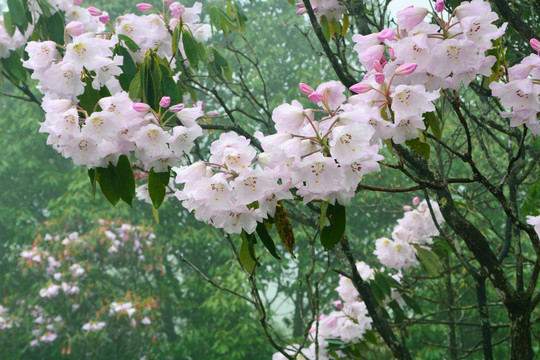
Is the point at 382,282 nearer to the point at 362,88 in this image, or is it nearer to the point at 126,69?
the point at 126,69

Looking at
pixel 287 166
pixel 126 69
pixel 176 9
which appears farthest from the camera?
pixel 176 9

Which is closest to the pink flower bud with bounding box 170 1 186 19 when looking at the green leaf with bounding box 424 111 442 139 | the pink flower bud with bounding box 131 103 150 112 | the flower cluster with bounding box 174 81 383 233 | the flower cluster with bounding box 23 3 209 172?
the flower cluster with bounding box 23 3 209 172

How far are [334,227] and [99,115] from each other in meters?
0.50

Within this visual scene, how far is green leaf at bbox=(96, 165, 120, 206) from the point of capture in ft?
3.78

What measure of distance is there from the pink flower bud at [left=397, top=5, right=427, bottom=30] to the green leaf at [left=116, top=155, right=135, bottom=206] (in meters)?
0.61

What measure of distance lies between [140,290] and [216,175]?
26.1 feet

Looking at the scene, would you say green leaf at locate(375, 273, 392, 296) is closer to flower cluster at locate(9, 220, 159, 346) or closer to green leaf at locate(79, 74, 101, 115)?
green leaf at locate(79, 74, 101, 115)

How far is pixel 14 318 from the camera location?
7.16 m

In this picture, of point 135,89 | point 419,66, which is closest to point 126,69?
point 135,89

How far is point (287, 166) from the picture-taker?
0.88m

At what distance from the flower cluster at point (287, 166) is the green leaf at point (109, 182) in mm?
230

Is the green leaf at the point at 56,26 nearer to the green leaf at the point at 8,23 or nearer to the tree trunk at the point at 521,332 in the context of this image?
the green leaf at the point at 8,23

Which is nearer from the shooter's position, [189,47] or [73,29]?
[73,29]

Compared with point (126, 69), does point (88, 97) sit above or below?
below
